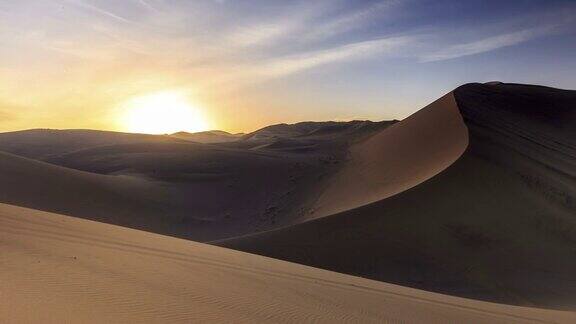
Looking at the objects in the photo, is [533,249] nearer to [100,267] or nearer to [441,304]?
[441,304]

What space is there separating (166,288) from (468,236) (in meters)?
8.83

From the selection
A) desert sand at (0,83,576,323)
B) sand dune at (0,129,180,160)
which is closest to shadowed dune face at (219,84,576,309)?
desert sand at (0,83,576,323)

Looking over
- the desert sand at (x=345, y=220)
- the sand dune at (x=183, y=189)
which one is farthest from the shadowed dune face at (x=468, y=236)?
the sand dune at (x=183, y=189)

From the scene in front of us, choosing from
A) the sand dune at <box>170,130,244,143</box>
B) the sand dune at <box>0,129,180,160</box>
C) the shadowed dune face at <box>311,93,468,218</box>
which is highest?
the sand dune at <box>170,130,244,143</box>

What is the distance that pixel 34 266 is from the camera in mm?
4684

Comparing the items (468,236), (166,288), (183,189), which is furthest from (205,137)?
(166,288)

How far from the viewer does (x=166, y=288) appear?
4.76 meters

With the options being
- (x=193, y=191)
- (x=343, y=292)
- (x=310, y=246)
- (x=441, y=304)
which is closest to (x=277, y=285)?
(x=343, y=292)

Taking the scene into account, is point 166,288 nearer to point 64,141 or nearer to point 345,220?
point 345,220

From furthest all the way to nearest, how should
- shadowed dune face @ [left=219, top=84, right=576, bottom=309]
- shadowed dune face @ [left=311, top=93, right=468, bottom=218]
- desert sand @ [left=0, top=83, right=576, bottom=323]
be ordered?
shadowed dune face @ [left=311, top=93, right=468, bottom=218] < shadowed dune face @ [left=219, top=84, right=576, bottom=309] < desert sand @ [left=0, top=83, right=576, bottom=323]

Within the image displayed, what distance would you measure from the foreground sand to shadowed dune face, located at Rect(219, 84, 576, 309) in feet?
10.1

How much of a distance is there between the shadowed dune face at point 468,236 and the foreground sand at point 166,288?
3.07 metres

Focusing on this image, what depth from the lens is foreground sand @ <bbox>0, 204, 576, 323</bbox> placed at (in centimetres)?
386

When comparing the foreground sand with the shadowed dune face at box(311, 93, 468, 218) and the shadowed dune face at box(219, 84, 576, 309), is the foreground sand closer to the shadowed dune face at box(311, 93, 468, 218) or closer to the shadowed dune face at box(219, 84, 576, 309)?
the shadowed dune face at box(219, 84, 576, 309)
